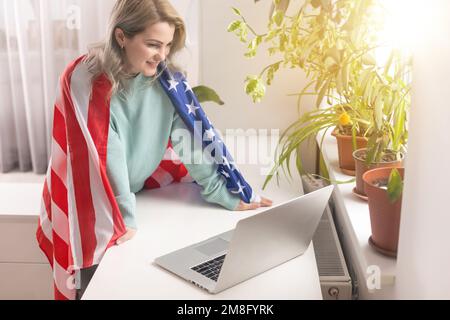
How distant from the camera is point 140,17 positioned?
1.49 m

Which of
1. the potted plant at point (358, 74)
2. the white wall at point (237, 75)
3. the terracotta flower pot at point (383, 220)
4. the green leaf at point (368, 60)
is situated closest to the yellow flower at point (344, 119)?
the potted plant at point (358, 74)

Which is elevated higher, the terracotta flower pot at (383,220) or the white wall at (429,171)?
the white wall at (429,171)

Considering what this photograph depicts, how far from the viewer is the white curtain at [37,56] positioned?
2236 millimetres

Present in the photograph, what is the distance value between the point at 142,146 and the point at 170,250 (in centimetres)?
36

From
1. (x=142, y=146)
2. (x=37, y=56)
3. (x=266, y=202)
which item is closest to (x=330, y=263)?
(x=266, y=202)

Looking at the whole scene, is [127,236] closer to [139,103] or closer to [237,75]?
[139,103]

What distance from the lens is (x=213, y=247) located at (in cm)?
143

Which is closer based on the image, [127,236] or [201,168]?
[127,236]

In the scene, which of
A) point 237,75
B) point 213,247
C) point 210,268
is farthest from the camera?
point 237,75

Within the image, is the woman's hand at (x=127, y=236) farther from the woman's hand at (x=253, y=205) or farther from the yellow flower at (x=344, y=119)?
the yellow flower at (x=344, y=119)

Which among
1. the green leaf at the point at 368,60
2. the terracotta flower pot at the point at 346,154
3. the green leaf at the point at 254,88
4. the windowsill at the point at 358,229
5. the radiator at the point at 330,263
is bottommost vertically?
the radiator at the point at 330,263

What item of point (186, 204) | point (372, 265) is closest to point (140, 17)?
point (186, 204)

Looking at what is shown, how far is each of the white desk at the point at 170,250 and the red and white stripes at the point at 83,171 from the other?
0.31 ft
